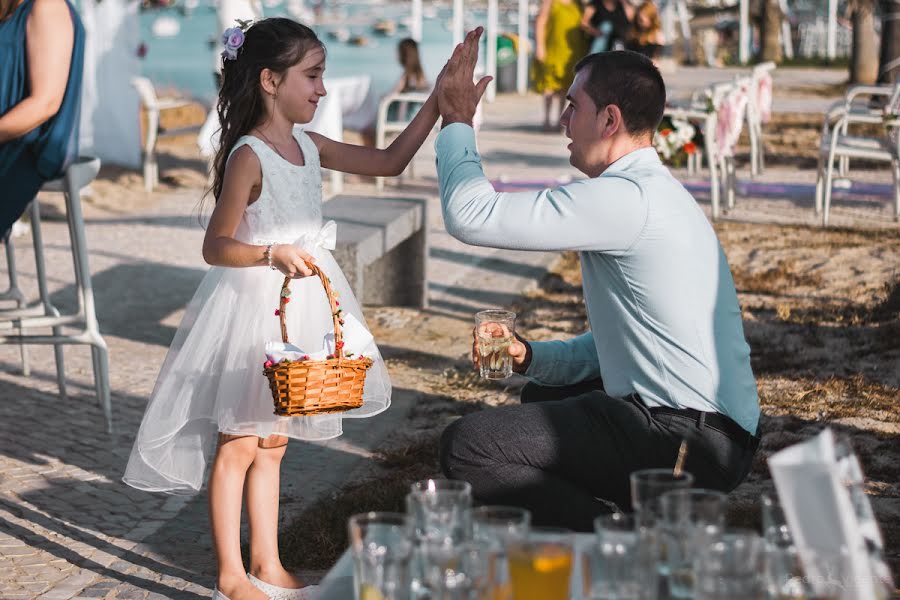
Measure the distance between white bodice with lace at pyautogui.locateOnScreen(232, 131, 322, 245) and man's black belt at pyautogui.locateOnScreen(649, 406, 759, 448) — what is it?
1.13 m

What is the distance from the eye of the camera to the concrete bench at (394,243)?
24.2 feet

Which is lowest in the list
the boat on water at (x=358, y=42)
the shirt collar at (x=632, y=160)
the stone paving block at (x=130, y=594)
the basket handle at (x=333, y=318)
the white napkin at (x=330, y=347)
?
the boat on water at (x=358, y=42)

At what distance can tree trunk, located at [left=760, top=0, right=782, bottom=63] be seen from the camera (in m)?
34.4

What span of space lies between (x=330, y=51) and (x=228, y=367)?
64.6 meters

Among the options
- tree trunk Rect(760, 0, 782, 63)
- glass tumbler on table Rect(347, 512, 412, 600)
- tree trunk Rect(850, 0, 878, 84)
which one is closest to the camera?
glass tumbler on table Rect(347, 512, 412, 600)

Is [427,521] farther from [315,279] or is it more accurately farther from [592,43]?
[592,43]

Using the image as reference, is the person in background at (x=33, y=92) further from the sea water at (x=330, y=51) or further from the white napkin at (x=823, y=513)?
the sea water at (x=330, y=51)

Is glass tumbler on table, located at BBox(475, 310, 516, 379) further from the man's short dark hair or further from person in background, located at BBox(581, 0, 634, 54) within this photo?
→ person in background, located at BBox(581, 0, 634, 54)

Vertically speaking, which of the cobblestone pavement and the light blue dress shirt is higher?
the light blue dress shirt

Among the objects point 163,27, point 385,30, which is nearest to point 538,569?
point 163,27

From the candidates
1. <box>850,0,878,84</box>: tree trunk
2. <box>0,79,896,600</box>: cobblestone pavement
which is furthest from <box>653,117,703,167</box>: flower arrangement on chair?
<box>850,0,878,84</box>: tree trunk

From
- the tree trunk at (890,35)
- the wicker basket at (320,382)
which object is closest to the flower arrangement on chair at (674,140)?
the wicker basket at (320,382)

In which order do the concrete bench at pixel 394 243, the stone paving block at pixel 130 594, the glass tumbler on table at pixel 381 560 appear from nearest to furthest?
the glass tumbler on table at pixel 381 560
the stone paving block at pixel 130 594
the concrete bench at pixel 394 243

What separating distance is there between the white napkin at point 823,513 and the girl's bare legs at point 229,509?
204 cm
